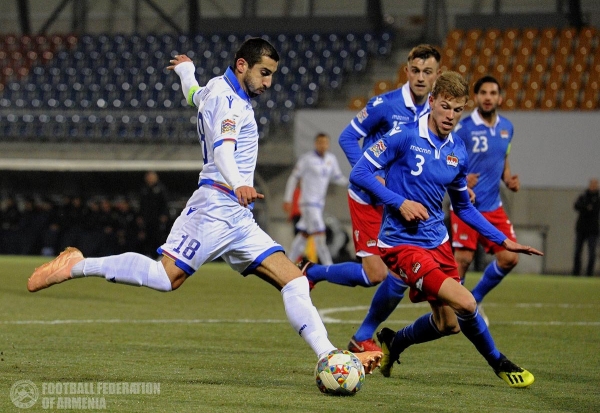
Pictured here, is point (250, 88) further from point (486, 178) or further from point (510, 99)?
point (510, 99)

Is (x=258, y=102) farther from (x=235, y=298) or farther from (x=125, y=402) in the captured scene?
(x=125, y=402)

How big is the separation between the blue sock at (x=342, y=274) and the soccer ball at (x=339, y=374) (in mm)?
→ 2156

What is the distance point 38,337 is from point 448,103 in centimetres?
376

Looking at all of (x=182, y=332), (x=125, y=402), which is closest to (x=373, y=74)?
(x=182, y=332)

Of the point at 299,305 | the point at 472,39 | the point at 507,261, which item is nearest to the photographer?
the point at 299,305

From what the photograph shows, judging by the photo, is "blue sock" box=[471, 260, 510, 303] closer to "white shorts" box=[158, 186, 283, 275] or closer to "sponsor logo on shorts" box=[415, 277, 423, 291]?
"sponsor logo on shorts" box=[415, 277, 423, 291]

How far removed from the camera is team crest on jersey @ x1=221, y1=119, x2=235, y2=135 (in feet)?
19.0

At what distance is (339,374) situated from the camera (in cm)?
556

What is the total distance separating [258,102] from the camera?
2472cm

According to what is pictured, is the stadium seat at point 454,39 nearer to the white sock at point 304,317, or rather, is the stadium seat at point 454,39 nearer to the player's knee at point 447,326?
the player's knee at point 447,326

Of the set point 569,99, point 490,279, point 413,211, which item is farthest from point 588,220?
point 413,211

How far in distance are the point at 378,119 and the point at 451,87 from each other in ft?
5.80

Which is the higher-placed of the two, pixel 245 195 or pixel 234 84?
pixel 234 84

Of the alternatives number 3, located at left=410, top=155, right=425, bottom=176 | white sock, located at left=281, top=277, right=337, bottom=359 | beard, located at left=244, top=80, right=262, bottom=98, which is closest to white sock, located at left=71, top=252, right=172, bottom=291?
white sock, located at left=281, top=277, right=337, bottom=359
